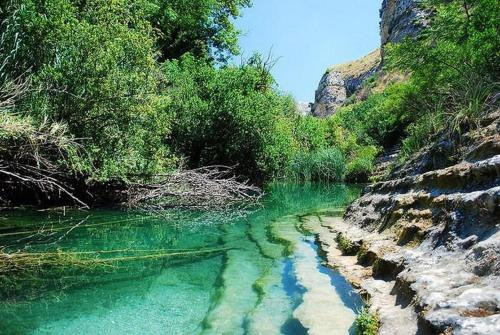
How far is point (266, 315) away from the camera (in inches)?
199

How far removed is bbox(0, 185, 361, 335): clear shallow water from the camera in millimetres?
4840

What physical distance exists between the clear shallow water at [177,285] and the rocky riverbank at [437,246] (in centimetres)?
52

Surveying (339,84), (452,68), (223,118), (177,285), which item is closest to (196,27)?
(223,118)

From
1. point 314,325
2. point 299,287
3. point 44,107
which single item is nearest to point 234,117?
point 44,107

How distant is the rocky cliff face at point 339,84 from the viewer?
9081 cm

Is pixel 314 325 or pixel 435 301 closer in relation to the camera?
pixel 435 301

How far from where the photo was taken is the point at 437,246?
5.27 metres

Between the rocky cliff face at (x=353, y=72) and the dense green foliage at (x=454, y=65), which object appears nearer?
the dense green foliage at (x=454, y=65)

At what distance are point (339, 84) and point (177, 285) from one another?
94895 millimetres

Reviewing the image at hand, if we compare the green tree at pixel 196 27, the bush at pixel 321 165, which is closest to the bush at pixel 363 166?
the bush at pixel 321 165

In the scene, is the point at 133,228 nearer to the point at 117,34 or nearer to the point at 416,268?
the point at 117,34

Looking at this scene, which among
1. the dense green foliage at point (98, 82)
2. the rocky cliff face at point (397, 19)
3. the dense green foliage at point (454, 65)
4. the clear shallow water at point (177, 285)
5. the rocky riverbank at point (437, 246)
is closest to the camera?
the rocky riverbank at point (437, 246)

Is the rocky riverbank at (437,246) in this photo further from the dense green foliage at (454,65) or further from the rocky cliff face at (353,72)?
the rocky cliff face at (353,72)

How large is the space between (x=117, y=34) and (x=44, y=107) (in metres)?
3.18
